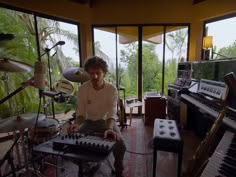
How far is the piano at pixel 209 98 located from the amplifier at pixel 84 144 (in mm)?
976

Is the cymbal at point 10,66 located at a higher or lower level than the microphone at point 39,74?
higher

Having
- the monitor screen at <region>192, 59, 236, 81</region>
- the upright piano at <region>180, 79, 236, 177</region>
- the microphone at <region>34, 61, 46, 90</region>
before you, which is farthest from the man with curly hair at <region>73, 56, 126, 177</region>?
the monitor screen at <region>192, 59, 236, 81</region>

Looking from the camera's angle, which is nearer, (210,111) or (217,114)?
(217,114)

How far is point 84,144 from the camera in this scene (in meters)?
1.02

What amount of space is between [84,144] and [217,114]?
1380 mm

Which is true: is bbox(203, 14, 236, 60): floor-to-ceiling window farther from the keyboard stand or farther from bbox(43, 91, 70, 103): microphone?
the keyboard stand

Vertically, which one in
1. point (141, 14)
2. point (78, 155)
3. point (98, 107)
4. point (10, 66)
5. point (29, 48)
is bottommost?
point (78, 155)

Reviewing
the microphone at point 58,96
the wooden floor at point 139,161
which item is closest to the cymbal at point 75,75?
the microphone at point 58,96

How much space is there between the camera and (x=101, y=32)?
3803 millimetres

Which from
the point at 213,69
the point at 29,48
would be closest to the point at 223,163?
the point at 213,69

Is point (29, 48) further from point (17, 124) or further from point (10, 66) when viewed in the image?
point (17, 124)

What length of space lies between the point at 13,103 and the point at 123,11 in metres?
2.77

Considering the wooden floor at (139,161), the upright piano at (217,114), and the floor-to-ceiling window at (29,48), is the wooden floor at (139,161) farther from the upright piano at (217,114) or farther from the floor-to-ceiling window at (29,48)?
the floor-to-ceiling window at (29,48)

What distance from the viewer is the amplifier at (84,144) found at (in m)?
0.98
